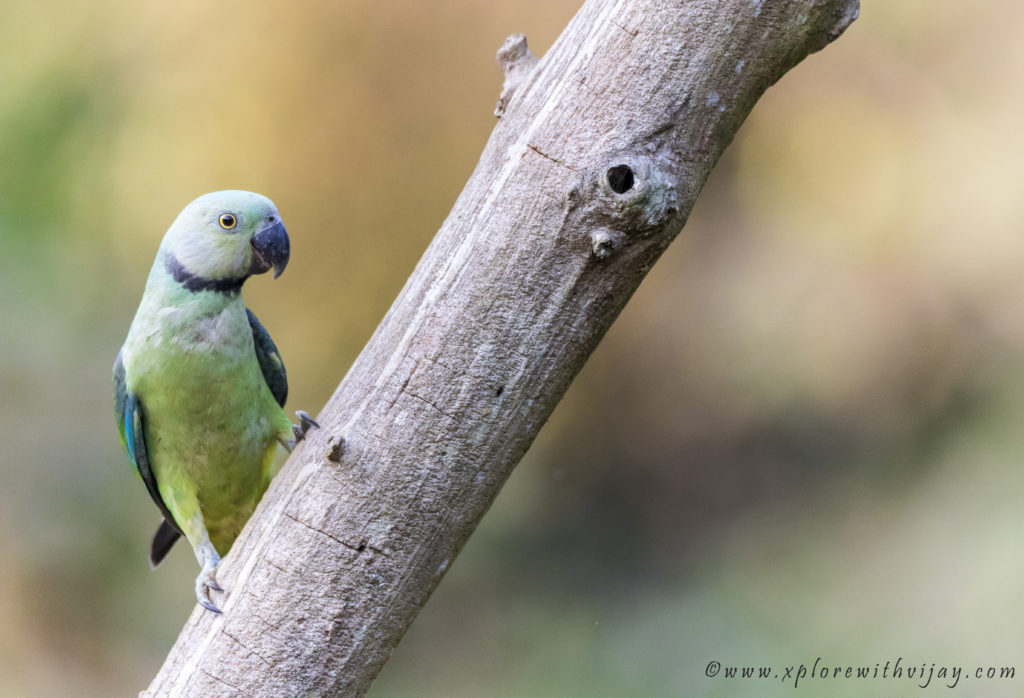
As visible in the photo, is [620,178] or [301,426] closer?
[620,178]

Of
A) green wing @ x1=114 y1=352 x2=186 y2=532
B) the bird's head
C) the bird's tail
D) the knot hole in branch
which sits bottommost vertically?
the bird's tail

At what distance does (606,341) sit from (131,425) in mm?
2693

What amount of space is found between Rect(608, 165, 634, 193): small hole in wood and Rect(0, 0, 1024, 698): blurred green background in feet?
9.24

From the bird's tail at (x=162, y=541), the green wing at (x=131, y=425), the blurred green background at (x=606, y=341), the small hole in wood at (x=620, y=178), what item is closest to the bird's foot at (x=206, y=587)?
the green wing at (x=131, y=425)

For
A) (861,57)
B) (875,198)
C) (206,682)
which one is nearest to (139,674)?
(206,682)

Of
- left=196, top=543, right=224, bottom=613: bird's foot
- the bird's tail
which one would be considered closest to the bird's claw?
left=196, top=543, right=224, bottom=613: bird's foot

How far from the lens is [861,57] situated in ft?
13.5

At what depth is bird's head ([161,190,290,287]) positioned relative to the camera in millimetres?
2309

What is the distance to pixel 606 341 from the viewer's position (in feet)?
14.9

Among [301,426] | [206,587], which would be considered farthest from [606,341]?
[206,587]

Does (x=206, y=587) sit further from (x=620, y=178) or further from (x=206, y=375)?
(x=620, y=178)

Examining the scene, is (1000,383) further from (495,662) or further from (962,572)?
(495,662)

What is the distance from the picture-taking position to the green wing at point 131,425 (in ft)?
8.20

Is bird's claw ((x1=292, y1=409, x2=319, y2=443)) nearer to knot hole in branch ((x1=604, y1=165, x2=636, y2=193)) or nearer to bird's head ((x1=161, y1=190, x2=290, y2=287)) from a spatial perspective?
bird's head ((x1=161, y1=190, x2=290, y2=287))
